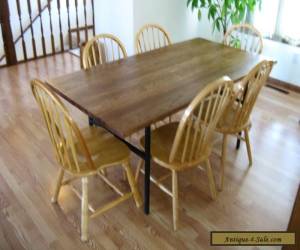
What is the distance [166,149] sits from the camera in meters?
1.95

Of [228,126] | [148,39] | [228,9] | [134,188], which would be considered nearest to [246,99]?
[228,126]

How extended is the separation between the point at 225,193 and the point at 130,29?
2142 mm

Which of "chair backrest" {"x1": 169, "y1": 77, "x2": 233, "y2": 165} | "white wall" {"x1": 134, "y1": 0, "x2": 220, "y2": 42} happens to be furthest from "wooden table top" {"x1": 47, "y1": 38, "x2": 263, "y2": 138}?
"white wall" {"x1": 134, "y1": 0, "x2": 220, "y2": 42}

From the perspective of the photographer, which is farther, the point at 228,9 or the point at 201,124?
the point at 228,9

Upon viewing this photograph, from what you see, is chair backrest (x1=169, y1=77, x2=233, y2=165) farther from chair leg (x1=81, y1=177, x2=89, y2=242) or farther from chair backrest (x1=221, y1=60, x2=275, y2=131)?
chair leg (x1=81, y1=177, x2=89, y2=242)

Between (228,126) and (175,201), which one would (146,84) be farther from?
(175,201)

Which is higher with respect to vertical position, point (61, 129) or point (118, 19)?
point (118, 19)

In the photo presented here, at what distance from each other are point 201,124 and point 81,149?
2.23 feet

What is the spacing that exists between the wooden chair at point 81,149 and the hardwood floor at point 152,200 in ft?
0.39

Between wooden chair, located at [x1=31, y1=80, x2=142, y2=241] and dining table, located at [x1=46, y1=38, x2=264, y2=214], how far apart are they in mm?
83

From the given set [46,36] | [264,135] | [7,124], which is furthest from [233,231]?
[46,36]

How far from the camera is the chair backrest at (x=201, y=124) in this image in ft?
5.34

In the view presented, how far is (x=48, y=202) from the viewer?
7.09 ft

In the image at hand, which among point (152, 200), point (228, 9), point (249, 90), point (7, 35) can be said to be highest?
point (228, 9)
